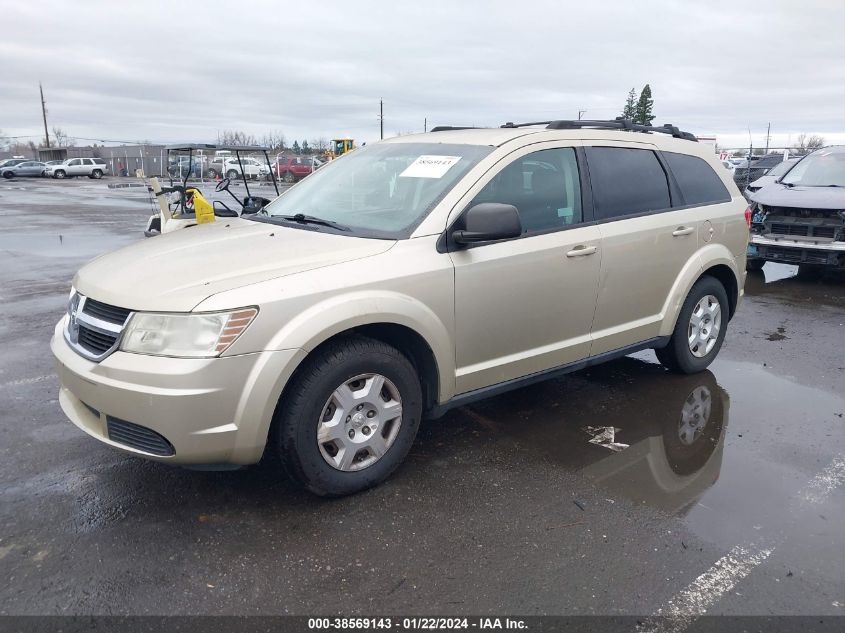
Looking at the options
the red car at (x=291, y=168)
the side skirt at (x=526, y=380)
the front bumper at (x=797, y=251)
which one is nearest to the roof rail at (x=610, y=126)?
the side skirt at (x=526, y=380)

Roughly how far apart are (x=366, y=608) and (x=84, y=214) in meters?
19.4

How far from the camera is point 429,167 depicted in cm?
397

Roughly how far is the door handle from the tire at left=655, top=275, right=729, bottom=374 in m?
1.24

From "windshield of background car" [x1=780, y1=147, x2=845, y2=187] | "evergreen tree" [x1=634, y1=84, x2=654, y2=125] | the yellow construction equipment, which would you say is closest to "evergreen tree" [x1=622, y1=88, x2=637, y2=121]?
"evergreen tree" [x1=634, y1=84, x2=654, y2=125]

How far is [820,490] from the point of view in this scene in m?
3.55

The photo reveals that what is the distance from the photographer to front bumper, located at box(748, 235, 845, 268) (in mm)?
8797

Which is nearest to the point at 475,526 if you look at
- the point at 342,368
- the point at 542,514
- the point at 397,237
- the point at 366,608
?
the point at 542,514

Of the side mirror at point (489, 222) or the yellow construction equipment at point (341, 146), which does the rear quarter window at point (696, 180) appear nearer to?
the side mirror at point (489, 222)

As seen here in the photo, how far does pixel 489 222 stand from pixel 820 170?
29.4 feet

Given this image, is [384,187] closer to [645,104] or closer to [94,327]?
[94,327]

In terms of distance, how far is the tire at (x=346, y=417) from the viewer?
122 inches

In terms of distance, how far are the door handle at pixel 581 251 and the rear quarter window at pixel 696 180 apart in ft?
4.22

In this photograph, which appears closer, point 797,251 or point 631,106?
point 797,251

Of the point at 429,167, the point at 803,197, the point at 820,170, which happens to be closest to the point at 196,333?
the point at 429,167
